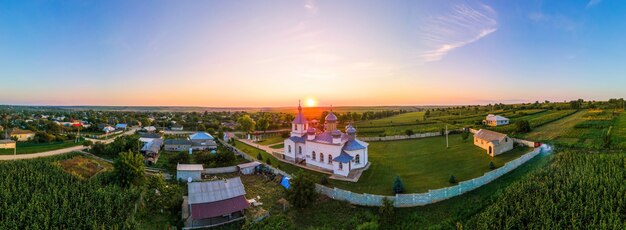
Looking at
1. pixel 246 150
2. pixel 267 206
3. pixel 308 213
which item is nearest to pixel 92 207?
pixel 267 206

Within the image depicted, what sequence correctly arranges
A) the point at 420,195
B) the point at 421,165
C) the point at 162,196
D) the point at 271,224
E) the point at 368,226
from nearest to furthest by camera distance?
the point at 368,226 < the point at 271,224 < the point at 420,195 < the point at 162,196 < the point at 421,165

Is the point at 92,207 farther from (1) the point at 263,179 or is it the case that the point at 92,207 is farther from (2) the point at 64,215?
(1) the point at 263,179

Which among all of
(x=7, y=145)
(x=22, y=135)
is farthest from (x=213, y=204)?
(x=22, y=135)

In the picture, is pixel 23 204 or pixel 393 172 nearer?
pixel 23 204

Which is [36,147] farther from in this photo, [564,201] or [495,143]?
[564,201]

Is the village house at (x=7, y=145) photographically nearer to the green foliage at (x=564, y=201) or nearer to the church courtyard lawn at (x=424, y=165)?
the church courtyard lawn at (x=424, y=165)

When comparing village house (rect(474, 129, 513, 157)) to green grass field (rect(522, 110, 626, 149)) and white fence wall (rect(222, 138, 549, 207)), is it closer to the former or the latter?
white fence wall (rect(222, 138, 549, 207))

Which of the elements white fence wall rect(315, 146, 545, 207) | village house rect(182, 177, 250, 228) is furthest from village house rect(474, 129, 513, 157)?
village house rect(182, 177, 250, 228)
